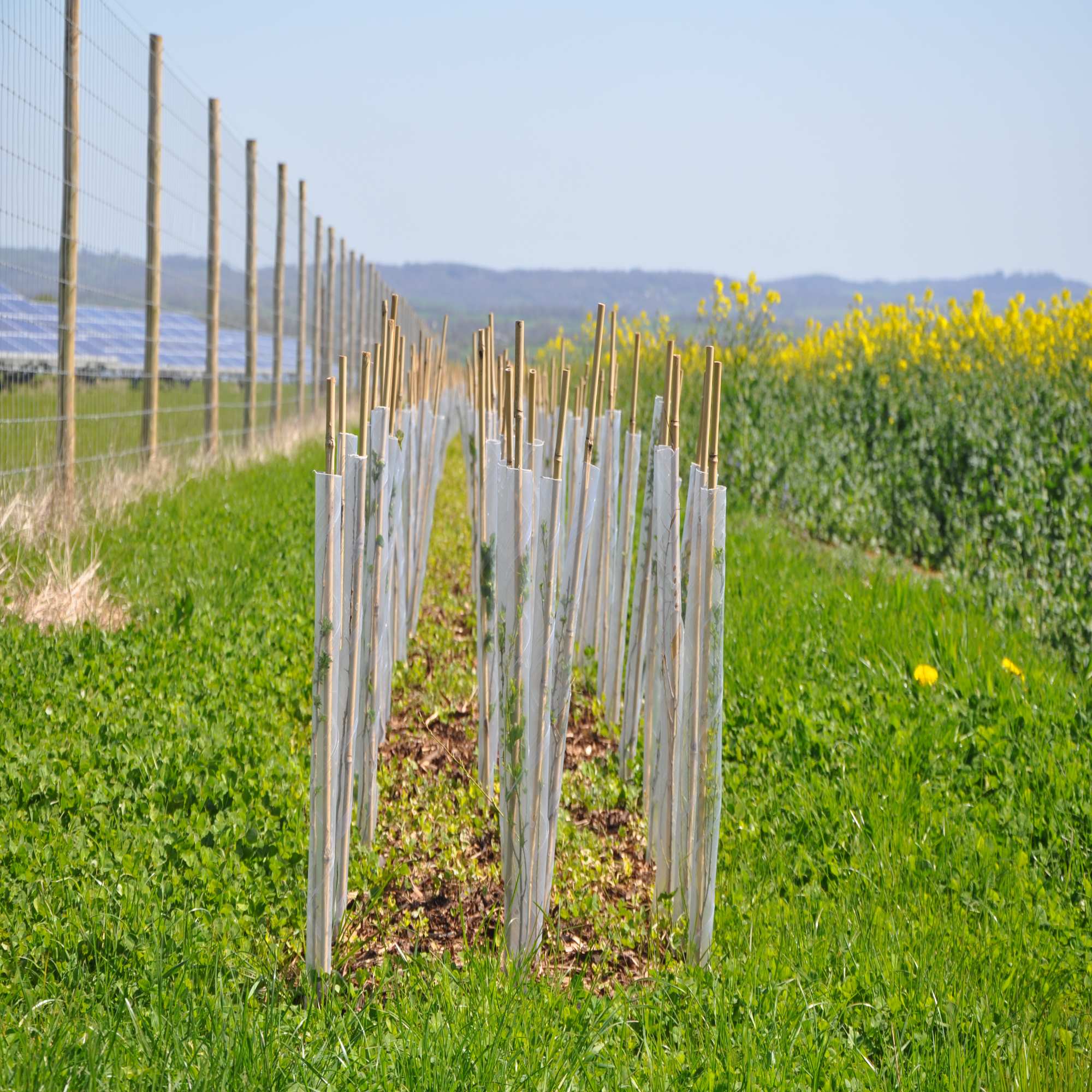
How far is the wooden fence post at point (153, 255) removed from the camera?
8.60 metres

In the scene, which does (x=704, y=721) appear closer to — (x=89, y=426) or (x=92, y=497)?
Result: (x=92, y=497)

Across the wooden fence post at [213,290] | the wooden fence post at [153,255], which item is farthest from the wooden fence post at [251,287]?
the wooden fence post at [153,255]

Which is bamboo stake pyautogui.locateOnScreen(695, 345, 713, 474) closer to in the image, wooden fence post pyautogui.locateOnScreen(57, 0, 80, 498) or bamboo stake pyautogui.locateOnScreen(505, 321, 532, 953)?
bamboo stake pyautogui.locateOnScreen(505, 321, 532, 953)

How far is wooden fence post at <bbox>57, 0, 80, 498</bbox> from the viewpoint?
6.68 m

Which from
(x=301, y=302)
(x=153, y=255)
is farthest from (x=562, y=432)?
(x=301, y=302)

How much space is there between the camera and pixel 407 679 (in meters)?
5.44

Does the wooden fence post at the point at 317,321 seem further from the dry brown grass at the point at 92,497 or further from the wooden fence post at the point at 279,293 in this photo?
the dry brown grass at the point at 92,497

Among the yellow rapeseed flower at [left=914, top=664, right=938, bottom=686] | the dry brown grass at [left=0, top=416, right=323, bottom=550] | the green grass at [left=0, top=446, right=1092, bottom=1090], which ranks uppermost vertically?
the dry brown grass at [left=0, top=416, right=323, bottom=550]

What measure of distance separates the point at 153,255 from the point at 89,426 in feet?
6.43

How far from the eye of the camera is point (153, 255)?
341 inches

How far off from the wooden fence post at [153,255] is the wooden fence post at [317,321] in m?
8.96

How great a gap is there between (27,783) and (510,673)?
1.58 m

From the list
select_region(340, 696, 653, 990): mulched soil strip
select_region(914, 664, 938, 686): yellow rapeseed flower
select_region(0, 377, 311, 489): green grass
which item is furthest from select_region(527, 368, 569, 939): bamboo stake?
select_region(0, 377, 311, 489): green grass

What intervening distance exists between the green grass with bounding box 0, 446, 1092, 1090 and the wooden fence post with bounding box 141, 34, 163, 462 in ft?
9.94
